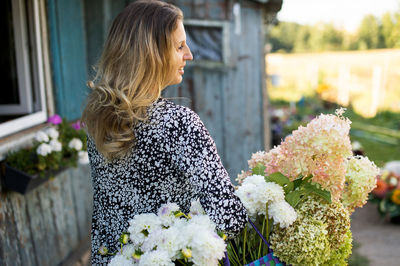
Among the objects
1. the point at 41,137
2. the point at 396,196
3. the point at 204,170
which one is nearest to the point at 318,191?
the point at 204,170

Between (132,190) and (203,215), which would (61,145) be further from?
(203,215)

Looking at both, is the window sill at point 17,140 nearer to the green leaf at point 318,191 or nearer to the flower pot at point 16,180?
the flower pot at point 16,180

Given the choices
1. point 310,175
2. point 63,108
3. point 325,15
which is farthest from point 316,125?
point 325,15

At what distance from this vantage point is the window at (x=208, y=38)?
4180 mm

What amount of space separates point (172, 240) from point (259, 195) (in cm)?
29

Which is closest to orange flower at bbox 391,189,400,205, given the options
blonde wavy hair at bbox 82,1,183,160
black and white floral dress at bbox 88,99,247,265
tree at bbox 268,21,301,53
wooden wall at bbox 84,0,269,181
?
wooden wall at bbox 84,0,269,181

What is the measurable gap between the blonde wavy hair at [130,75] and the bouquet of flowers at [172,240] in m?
0.23

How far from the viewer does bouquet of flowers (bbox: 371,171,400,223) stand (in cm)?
474

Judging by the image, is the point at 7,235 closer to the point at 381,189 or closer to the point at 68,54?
the point at 68,54

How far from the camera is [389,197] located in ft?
15.9

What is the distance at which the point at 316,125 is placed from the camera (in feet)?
4.03

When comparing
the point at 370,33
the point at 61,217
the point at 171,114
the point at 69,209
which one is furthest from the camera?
the point at 370,33

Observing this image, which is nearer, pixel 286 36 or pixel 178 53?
pixel 178 53

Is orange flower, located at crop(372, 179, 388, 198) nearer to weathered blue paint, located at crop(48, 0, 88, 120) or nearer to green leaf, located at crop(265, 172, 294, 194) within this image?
weathered blue paint, located at crop(48, 0, 88, 120)
